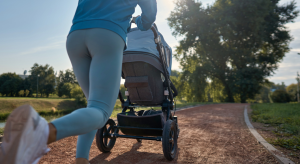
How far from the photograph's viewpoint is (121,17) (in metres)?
1.50

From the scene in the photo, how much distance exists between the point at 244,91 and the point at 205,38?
7.70 meters

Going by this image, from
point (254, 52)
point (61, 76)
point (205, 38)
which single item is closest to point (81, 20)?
point (205, 38)

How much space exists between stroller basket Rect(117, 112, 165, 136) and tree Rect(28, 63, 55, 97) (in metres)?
58.5

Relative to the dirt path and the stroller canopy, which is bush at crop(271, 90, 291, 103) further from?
the stroller canopy

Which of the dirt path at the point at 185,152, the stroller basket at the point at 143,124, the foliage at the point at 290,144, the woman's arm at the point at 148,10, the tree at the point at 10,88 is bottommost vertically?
the dirt path at the point at 185,152

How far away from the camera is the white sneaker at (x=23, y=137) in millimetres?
813

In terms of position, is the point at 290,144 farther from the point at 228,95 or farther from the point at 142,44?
the point at 228,95

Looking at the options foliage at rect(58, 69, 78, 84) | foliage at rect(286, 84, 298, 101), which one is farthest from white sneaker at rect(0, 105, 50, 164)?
foliage at rect(58, 69, 78, 84)

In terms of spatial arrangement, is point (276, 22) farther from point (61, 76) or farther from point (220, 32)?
point (61, 76)

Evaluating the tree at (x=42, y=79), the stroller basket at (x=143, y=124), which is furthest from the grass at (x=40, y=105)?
the stroller basket at (x=143, y=124)

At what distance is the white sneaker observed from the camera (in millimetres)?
813

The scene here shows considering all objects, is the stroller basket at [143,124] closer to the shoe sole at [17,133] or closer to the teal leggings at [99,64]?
the teal leggings at [99,64]

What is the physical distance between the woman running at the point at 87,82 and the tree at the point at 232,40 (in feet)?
72.0

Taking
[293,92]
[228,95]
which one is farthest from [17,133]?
[293,92]
